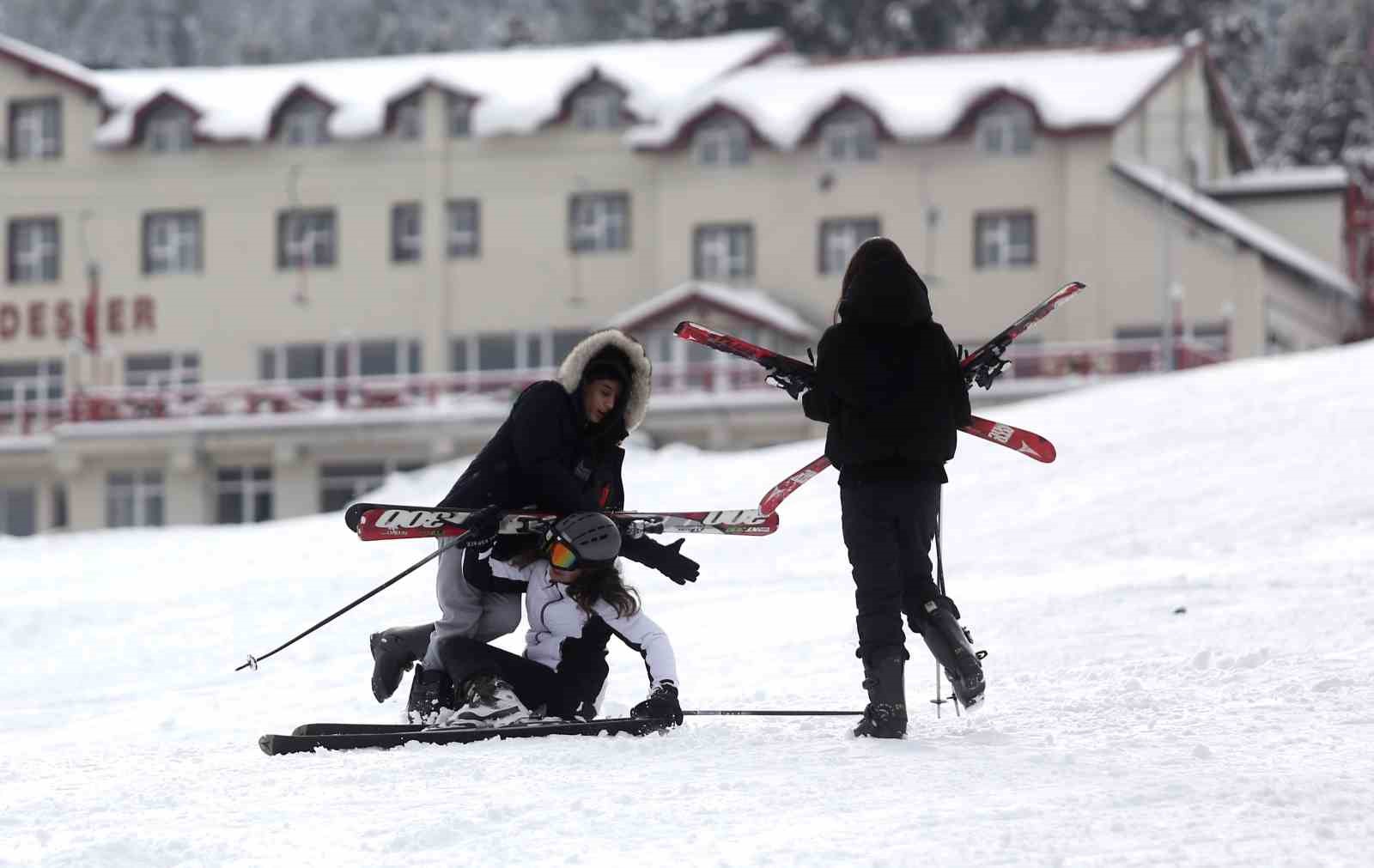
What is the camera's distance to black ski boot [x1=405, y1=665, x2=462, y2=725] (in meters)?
7.85

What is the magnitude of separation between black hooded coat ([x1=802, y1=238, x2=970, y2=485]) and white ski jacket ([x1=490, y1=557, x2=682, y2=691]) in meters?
0.93

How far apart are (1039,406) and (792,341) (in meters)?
20.2

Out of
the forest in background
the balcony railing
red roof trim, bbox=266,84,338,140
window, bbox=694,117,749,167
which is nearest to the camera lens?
the balcony railing

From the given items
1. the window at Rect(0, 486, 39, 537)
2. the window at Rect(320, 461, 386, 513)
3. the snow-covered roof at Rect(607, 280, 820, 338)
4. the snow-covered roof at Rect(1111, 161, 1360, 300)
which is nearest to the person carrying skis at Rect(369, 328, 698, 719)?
the snow-covered roof at Rect(1111, 161, 1360, 300)

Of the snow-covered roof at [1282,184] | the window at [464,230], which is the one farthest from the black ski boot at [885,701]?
the snow-covered roof at [1282,184]

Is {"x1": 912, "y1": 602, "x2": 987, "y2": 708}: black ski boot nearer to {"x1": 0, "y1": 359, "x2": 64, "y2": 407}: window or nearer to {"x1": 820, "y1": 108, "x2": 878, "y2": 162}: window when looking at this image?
{"x1": 820, "y1": 108, "x2": 878, "y2": 162}: window

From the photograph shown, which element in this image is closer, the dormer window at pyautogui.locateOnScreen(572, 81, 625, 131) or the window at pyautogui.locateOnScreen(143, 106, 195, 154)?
the dormer window at pyautogui.locateOnScreen(572, 81, 625, 131)

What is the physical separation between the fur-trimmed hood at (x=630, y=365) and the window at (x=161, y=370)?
150 feet

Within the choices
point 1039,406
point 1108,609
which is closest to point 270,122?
point 1039,406

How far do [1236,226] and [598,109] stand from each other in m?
14.5

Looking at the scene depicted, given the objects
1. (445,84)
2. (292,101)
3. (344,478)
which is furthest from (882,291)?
(292,101)

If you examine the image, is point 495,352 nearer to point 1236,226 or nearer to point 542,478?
point 1236,226

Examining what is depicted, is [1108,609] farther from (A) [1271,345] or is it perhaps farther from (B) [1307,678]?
(A) [1271,345]

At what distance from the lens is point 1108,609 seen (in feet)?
38.4
